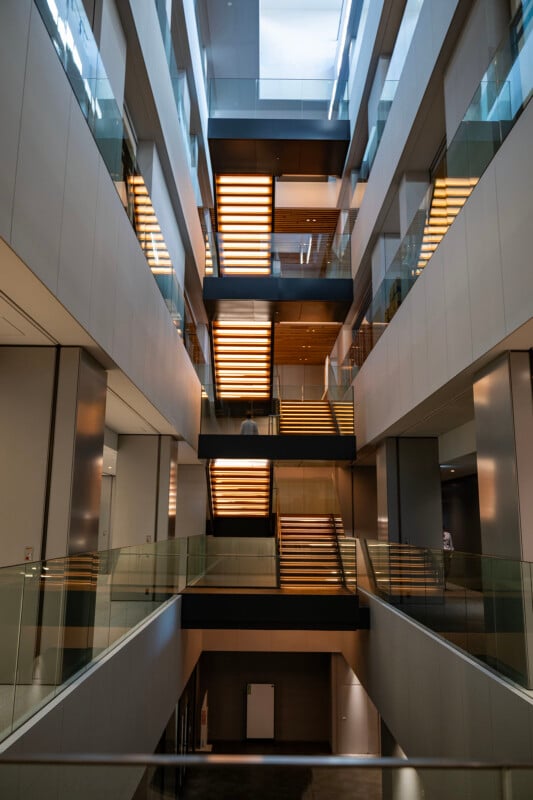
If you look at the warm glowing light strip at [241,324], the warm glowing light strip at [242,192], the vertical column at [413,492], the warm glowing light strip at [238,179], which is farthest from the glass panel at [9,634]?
the warm glowing light strip at [238,179]

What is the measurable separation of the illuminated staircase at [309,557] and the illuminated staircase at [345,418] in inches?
113

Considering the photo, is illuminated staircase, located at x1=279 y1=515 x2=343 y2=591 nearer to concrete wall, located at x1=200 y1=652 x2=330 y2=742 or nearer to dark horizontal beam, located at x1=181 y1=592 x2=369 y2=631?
dark horizontal beam, located at x1=181 y1=592 x2=369 y2=631

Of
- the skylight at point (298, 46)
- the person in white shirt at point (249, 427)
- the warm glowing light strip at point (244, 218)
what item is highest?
the skylight at point (298, 46)

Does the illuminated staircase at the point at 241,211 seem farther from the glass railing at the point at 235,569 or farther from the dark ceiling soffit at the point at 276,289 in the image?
the glass railing at the point at 235,569

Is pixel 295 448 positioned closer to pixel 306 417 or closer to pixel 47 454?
pixel 306 417

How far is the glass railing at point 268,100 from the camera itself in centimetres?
1830

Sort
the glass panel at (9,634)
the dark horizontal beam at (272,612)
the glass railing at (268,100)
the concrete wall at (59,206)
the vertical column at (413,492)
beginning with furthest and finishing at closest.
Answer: the glass railing at (268,100)
the vertical column at (413,492)
the dark horizontal beam at (272,612)
the concrete wall at (59,206)
the glass panel at (9,634)

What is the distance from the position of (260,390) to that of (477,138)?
11624 mm

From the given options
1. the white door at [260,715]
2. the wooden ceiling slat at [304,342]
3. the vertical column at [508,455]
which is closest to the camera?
the vertical column at [508,455]

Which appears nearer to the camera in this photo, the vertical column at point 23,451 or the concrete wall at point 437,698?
the concrete wall at point 437,698

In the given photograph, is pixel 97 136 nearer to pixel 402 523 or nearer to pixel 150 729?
pixel 150 729

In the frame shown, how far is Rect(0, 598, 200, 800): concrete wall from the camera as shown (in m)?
2.22

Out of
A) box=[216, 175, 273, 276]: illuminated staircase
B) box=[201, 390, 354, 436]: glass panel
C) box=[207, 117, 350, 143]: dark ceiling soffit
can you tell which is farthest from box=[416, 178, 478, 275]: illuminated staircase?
box=[207, 117, 350, 143]: dark ceiling soffit

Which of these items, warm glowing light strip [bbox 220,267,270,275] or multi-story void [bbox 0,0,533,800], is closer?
multi-story void [bbox 0,0,533,800]
